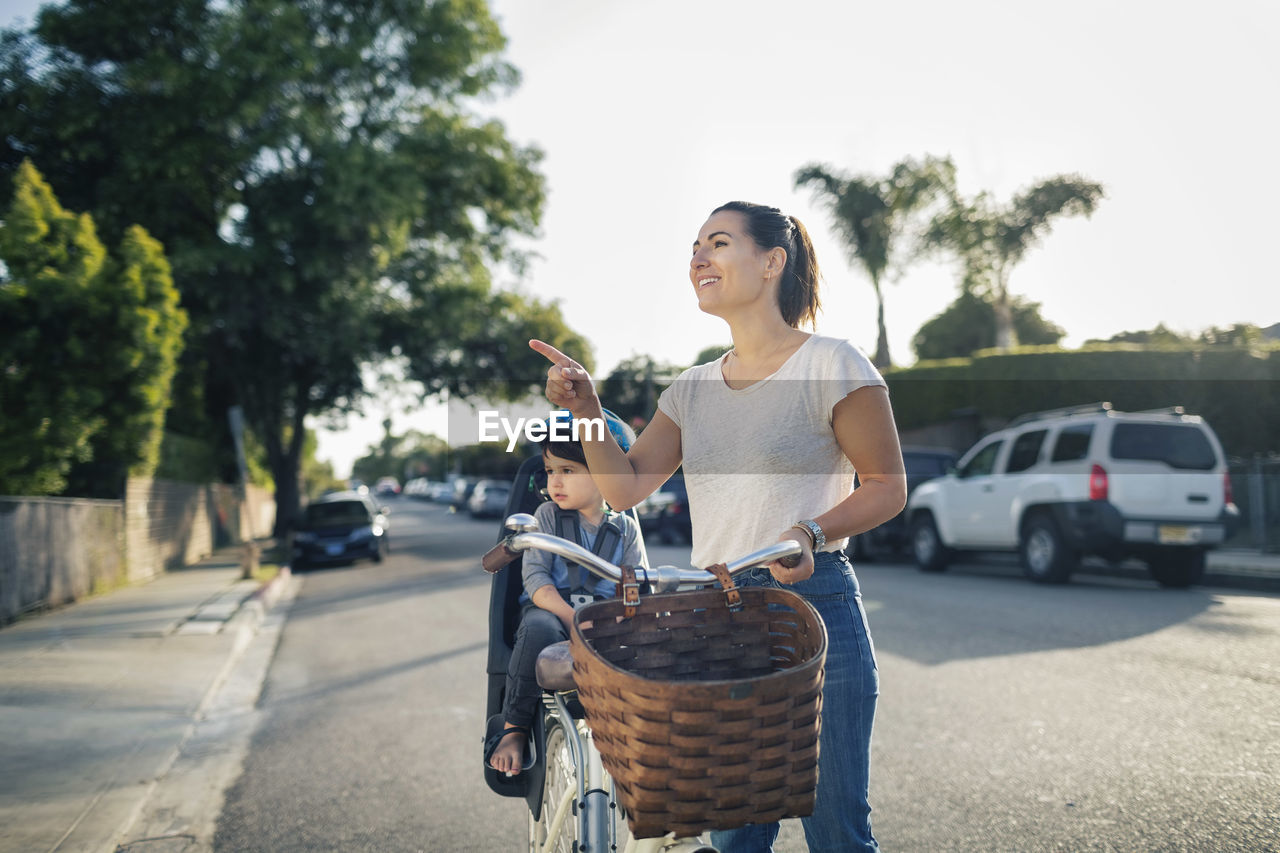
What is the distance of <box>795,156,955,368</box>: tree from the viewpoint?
29.7m

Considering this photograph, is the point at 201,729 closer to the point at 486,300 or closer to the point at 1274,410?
the point at 1274,410

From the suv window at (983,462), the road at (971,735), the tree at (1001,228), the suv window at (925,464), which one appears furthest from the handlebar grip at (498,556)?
the tree at (1001,228)

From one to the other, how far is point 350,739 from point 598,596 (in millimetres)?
3338

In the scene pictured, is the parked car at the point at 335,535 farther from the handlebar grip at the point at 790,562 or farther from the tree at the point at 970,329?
the tree at the point at 970,329

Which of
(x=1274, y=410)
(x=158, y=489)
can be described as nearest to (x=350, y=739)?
Answer: (x=158, y=489)

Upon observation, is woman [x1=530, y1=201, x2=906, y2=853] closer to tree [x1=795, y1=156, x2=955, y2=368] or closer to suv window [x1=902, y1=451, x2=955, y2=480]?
suv window [x1=902, y1=451, x2=955, y2=480]

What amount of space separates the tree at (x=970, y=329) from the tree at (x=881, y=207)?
3117mm

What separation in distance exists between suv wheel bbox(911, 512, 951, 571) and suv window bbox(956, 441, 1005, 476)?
1085mm

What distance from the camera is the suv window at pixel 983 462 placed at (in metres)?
12.3

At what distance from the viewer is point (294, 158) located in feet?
65.7

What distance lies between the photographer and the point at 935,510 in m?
13.3

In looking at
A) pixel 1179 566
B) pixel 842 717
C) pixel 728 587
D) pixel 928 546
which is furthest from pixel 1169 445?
pixel 728 587

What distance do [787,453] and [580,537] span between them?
967mm

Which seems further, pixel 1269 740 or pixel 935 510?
pixel 935 510
